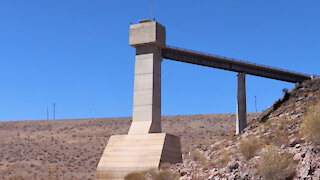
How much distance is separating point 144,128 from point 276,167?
19293 millimetres

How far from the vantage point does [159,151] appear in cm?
3281

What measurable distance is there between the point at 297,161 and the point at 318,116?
2291 mm

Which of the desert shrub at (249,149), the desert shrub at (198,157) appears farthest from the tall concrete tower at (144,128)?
the desert shrub at (249,149)

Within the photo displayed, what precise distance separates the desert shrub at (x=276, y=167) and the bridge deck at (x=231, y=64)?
22.6m

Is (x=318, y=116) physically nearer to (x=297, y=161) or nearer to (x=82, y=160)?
Result: (x=297, y=161)

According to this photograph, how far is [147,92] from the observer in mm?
37156

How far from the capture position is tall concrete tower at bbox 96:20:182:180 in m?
33.2

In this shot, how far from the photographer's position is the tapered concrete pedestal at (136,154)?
107 ft

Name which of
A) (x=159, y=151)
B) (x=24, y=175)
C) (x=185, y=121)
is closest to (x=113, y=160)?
(x=159, y=151)

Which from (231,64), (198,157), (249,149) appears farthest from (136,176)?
(231,64)

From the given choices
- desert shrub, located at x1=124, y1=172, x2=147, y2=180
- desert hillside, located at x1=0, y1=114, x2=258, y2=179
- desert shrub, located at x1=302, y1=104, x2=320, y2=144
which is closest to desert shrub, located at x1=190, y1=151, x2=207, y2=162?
desert shrub, located at x1=124, y1=172, x2=147, y2=180

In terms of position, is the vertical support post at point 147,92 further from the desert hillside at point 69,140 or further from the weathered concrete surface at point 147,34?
the desert hillside at point 69,140

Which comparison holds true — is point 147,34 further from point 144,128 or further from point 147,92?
point 144,128

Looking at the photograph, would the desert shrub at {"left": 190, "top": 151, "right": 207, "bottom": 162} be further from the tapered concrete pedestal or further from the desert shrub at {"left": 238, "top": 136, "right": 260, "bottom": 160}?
the desert shrub at {"left": 238, "top": 136, "right": 260, "bottom": 160}
